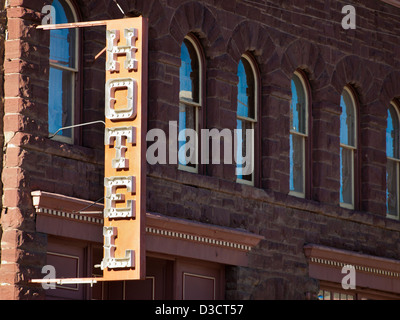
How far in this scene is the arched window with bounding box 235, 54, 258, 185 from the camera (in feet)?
77.5

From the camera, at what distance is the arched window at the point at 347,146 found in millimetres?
26359

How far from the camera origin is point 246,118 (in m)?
23.8

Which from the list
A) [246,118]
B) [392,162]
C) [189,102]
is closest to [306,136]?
[246,118]

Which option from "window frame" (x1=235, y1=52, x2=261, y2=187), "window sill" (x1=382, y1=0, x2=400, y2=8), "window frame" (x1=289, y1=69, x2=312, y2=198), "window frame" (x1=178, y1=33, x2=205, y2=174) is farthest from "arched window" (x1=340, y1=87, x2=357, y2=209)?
"window frame" (x1=178, y1=33, x2=205, y2=174)

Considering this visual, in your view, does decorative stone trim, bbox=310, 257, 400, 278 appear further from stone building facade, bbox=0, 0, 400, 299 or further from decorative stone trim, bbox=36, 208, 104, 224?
decorative stone trim, bbox=36, 208, 104, 224

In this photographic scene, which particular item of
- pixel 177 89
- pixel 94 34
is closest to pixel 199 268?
pixel 177 89

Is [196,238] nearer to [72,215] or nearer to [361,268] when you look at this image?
[72,215]

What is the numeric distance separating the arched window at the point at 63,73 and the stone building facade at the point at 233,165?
0.47 ft

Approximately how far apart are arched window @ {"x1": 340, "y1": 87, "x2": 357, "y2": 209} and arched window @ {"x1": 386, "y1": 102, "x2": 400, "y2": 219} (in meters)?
1.20

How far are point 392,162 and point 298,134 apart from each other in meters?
3.37

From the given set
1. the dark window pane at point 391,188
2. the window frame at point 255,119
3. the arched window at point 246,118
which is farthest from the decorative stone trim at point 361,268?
the arched window at point 246,118

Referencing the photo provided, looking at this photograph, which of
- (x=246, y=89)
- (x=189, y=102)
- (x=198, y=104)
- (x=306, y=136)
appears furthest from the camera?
(x=306, y=136)

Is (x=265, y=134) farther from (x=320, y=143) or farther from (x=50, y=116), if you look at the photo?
(x=50, y=116)

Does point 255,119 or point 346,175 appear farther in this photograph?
point 346,175
